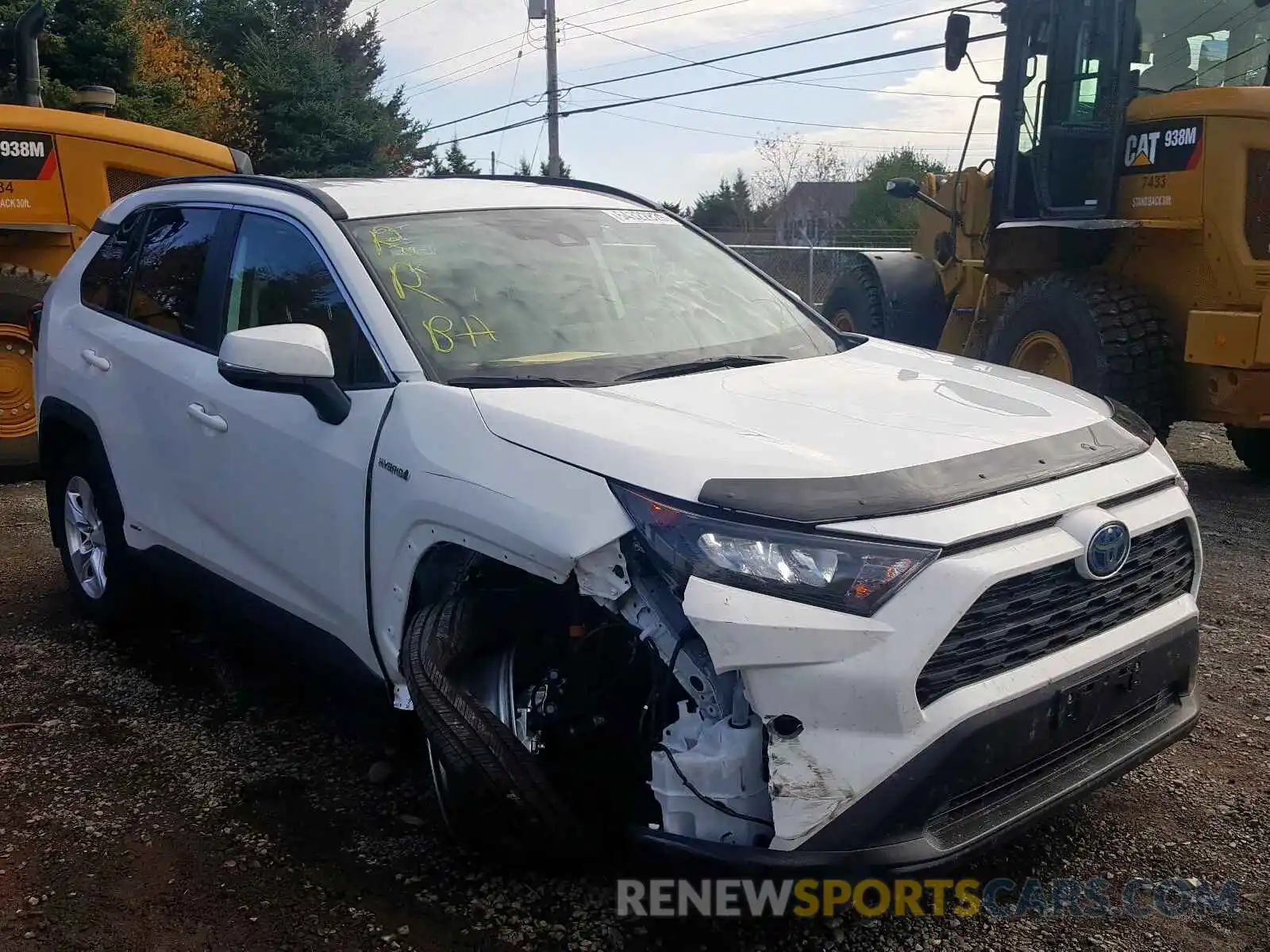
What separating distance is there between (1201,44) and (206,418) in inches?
249

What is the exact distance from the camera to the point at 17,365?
24.9 ft

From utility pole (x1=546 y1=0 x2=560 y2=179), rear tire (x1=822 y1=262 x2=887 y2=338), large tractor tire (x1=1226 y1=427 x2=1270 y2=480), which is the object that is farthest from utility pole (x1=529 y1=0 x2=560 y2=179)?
large tractor tire (x1=1226 y1=427 x2=1270 y2=480)

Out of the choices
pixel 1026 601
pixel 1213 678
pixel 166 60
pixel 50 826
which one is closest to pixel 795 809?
pixel 1026 601

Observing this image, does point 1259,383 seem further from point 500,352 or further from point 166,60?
point 166,60

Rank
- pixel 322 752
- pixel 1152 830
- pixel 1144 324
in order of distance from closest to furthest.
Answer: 1. pixel 1152 830
2. pixel 322 752
3. pixel 1144 324

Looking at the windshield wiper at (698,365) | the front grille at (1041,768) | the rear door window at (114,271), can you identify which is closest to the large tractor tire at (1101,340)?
the windshield wiper at (698,365)

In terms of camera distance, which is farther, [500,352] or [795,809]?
[500,352]

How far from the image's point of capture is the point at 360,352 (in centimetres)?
322

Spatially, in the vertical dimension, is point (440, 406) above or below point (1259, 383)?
above

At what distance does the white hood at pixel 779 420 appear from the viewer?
249 cm

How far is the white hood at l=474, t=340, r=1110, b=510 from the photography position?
249cm

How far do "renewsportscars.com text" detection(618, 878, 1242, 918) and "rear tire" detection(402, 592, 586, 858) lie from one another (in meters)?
0.26

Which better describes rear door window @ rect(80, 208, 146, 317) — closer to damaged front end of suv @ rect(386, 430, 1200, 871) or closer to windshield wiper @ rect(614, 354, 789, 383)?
windshield wiper @ rect(614, 354, 789, 383)

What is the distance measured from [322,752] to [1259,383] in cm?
515
